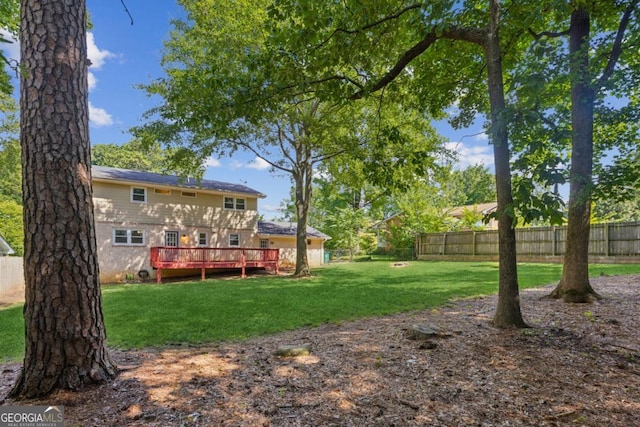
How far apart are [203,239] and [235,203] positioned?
259cm

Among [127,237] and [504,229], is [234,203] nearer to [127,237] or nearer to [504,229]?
[127,237]

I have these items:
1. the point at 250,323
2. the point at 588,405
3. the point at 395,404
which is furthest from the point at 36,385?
the point at 588,405

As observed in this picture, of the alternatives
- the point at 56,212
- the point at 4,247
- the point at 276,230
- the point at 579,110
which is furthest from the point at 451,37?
the point at 4,247

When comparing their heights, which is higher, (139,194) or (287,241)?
(139,194)

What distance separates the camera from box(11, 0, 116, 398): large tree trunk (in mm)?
2547

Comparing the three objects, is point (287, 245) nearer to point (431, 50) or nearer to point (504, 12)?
point (431, 50)

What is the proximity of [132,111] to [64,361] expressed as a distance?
12.7 m

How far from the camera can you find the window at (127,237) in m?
15.1

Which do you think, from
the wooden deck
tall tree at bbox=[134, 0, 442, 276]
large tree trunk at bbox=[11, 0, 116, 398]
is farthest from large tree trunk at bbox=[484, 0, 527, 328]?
the wooden deck

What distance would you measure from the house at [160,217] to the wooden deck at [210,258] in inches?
42.0

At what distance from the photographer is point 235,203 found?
61.2 feet

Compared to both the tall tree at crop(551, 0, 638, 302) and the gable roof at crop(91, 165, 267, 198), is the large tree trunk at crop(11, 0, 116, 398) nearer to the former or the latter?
the tall tree at crop(551, 0, 638, 302)

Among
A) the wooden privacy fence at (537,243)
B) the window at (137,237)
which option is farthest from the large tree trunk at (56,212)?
the window at (137,237)

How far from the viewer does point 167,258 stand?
48.1 feet
